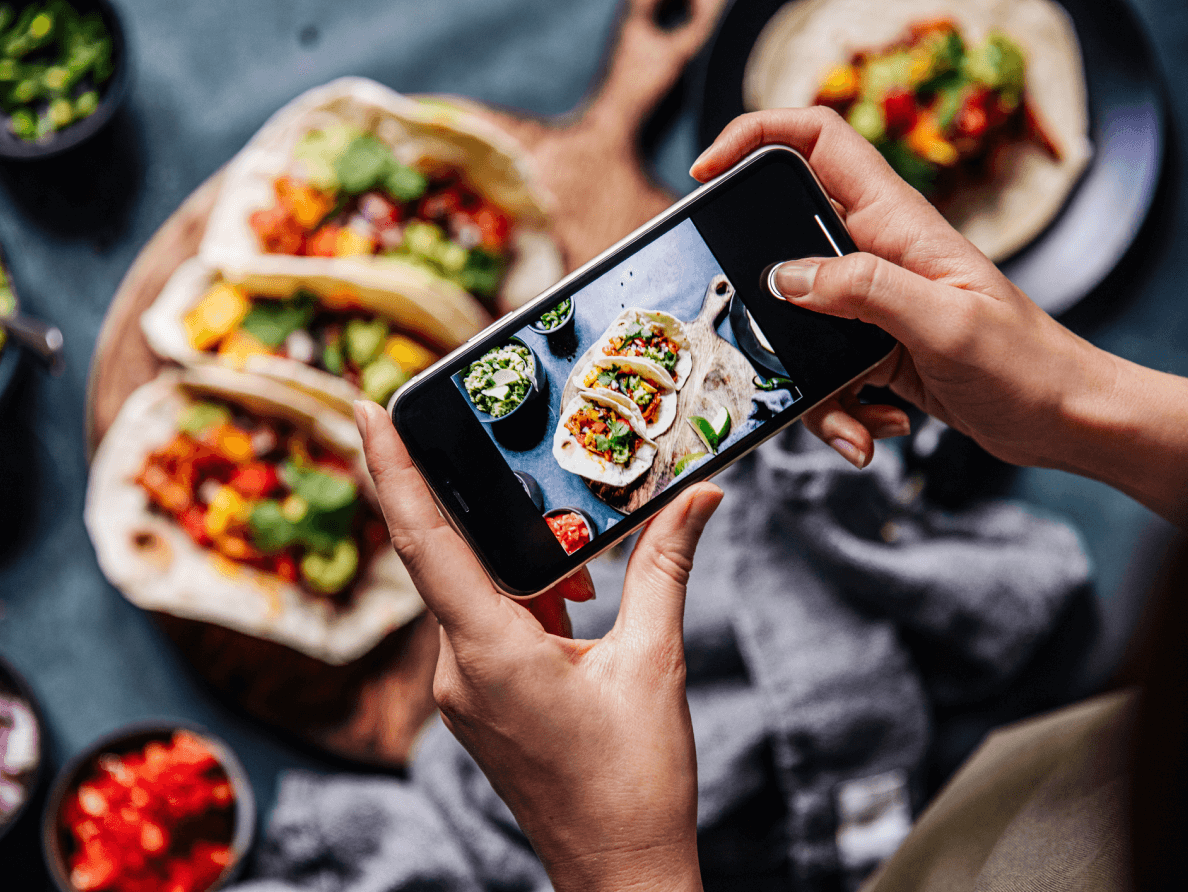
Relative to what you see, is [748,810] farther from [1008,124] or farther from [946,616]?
[1008,124]

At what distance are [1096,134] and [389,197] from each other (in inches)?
75.1

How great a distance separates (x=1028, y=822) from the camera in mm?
1312

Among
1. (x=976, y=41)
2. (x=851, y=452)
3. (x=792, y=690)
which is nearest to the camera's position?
(x=851, y=452)

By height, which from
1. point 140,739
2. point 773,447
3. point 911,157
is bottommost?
point 773,447

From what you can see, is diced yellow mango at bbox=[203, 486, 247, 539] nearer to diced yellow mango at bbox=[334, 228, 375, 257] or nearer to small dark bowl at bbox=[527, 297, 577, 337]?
diced yellow mango at bbox=[334, 228, 375, 257]

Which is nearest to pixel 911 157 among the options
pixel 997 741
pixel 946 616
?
pixel 946 616

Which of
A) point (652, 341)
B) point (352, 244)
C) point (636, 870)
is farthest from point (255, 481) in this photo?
point (636, 870)

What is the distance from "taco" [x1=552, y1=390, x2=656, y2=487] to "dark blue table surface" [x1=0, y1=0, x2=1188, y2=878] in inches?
46.8

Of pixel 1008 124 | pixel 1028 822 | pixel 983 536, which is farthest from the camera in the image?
pixel 1008 124

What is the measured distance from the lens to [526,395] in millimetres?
1253

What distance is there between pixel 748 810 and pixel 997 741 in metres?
0.62

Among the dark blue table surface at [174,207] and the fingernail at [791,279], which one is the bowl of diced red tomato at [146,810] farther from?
the fingernail at [791,279]

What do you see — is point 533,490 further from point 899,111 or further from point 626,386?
point 899,111

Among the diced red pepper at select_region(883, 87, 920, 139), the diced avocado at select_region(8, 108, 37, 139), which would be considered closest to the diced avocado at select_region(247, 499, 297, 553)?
the diced avocado at select_region(8, 108, 37, 139)
